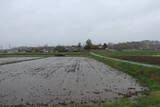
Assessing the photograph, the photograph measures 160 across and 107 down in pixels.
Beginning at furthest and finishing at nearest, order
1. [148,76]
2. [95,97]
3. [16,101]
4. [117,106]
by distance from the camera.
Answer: [148,76]
[95,97]
[16,101]
[117,106]

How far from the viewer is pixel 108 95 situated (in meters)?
10.1

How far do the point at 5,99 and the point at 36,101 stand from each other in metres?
2.14

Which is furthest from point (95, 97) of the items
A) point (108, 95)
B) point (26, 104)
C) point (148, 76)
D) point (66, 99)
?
point (148, 76)

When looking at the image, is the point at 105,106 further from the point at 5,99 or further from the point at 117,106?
the point at 5,99

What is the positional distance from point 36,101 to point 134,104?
541 cm

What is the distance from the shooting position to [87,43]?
146 metres

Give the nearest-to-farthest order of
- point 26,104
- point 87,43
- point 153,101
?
point 153,101
point 26,104
point 87,43

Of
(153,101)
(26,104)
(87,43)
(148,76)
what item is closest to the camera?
(153,101)

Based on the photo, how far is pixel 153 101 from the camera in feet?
25.5

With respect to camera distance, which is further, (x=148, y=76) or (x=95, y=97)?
(x=148, y=76)

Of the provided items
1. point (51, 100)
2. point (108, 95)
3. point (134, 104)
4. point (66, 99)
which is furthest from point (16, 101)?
point (134, 104)

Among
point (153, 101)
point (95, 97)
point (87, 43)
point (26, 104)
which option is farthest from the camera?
point (87, 43)

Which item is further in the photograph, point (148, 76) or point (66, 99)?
point (148, 76)

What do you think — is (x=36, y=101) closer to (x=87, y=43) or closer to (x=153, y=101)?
(x=153, y=101)
